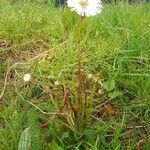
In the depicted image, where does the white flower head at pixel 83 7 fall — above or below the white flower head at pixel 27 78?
above

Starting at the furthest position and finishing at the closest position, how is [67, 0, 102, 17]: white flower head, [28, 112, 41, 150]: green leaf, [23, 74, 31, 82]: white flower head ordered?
1. [23, 74, 31, 82]: white flower head
2. [28, 112, 41, 150]: green leaf
3. [67, 0, 102, 17]: white flower head

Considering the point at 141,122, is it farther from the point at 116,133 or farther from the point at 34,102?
the point at 34,102

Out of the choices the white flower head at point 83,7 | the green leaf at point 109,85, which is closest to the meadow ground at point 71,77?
the green leaf at point 109,85

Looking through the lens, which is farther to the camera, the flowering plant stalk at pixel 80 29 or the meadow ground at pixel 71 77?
the meadow ground at pixel 71 77

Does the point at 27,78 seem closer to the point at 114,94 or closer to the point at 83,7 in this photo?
the point at 114,94

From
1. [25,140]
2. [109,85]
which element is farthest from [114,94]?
[25,140]

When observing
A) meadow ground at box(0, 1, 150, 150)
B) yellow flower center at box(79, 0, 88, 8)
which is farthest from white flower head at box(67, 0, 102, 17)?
meadow ground at box(0, 1, 150, 150)

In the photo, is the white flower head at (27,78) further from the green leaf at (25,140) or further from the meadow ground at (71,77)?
the green leaf at (25,140)

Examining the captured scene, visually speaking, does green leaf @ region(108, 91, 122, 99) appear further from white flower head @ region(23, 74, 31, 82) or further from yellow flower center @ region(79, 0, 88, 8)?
yellow flower center @ region(79, 0, 88, 8)
